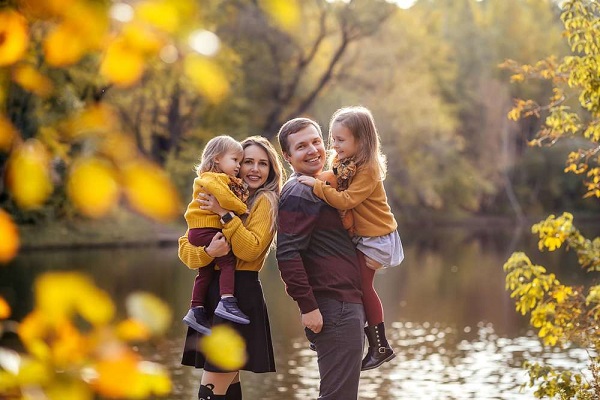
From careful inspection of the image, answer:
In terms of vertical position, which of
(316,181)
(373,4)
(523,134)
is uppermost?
(523,134)

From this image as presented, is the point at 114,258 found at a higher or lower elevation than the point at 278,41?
lower

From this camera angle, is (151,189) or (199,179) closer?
(151,189)

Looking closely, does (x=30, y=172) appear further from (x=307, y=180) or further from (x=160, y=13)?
(x=307, y=180)

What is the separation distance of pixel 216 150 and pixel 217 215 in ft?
0.83

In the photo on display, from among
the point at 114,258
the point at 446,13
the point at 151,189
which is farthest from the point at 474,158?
the point at 151,189

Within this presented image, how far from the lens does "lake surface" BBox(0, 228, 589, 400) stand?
9266 mm

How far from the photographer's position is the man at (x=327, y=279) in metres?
3.49

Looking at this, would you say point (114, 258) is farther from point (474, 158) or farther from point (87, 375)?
point (474, 158)

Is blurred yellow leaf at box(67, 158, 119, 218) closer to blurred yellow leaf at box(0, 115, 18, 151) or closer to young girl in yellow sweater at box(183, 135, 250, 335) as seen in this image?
blurred yellow leaf at box(0, 115, 18, 151)

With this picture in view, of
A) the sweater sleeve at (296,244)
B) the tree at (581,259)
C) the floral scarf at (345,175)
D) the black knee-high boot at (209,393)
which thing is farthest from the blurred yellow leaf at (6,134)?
the tree at (581,259)

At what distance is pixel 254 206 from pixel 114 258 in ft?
63.2

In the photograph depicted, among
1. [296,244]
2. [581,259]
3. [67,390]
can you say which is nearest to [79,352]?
[67,390]

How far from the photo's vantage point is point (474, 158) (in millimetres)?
43844

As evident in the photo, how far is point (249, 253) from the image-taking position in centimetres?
366
